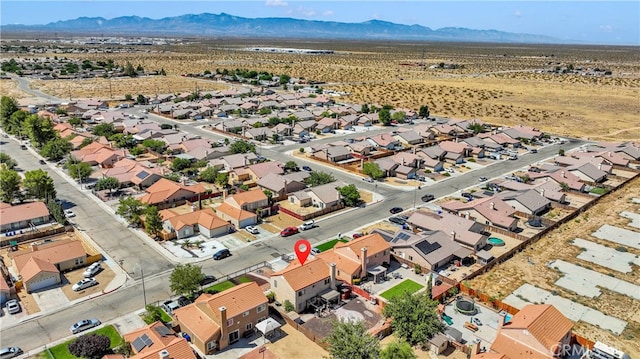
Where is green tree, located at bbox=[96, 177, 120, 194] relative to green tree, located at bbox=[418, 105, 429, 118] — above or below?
below

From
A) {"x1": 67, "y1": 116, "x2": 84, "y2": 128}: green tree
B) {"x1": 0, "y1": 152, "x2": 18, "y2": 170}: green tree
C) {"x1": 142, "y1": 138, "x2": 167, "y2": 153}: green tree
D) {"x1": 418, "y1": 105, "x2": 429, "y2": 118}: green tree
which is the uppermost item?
{"x1": 418, "y1": 105, "x2": 429, "y2": 118}: green tree

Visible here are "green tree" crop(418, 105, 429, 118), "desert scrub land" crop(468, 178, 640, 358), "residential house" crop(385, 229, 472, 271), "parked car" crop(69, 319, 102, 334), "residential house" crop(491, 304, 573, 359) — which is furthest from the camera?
"green tree" crop(418, 105, 429, 118)

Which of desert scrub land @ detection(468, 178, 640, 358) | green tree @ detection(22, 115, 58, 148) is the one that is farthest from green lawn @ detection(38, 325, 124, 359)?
green tree @ detection(22, 115, 58, 148)

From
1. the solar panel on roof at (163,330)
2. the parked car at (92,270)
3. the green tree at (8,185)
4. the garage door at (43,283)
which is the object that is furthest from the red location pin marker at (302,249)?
the green tree at (8,185)

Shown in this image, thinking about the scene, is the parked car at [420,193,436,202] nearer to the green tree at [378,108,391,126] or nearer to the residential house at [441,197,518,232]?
the residential house at [441,197,518,232]

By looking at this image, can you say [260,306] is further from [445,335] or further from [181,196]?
[181,196]

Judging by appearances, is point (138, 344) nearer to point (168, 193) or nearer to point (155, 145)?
point (168, 193)
